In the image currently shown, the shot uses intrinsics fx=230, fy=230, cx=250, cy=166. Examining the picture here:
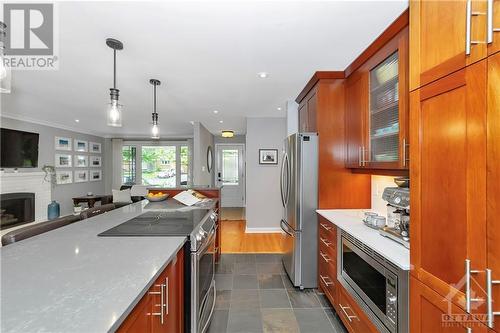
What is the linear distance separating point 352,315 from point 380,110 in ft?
5.48

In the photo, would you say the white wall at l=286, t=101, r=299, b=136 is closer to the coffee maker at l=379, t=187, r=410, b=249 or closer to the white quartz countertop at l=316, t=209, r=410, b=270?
the white quartz countertop at l=316, t=209, r=410, b=270

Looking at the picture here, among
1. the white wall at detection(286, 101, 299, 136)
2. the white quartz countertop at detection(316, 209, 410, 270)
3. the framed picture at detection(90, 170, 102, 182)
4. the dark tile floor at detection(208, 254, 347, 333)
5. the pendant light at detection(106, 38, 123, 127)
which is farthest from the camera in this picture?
the framed picture at detection(90, 170, 102, 182)

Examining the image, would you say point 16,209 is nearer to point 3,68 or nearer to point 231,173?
point 3,68

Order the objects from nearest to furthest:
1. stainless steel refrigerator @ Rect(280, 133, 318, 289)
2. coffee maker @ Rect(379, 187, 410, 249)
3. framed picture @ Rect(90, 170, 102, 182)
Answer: coffee maker @ Rect(379, 187, 410, 249) → stainless steel refrigerator @ Rect(280, 133, 318, 289) → framed picture @ Rect(90, 170, 102, 182)

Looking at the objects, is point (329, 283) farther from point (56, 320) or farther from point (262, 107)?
point (262, 107)

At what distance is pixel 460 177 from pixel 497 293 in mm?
402

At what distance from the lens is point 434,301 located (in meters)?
1.03

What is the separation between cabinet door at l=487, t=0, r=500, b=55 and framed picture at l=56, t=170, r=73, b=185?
7.54 m

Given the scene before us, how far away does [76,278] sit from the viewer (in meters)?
0.94

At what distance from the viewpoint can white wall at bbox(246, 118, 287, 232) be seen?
15.9 feet

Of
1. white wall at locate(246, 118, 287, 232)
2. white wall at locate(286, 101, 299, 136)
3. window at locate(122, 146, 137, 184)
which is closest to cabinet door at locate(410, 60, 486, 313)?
white wall at locate(286, 101, 299, 136)

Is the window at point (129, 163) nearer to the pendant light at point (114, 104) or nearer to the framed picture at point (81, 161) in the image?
the framed picture at point (81, 161)

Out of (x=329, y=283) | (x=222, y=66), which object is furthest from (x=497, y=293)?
(x=222, y=66)

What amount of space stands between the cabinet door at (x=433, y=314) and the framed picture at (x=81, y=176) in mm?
7766
